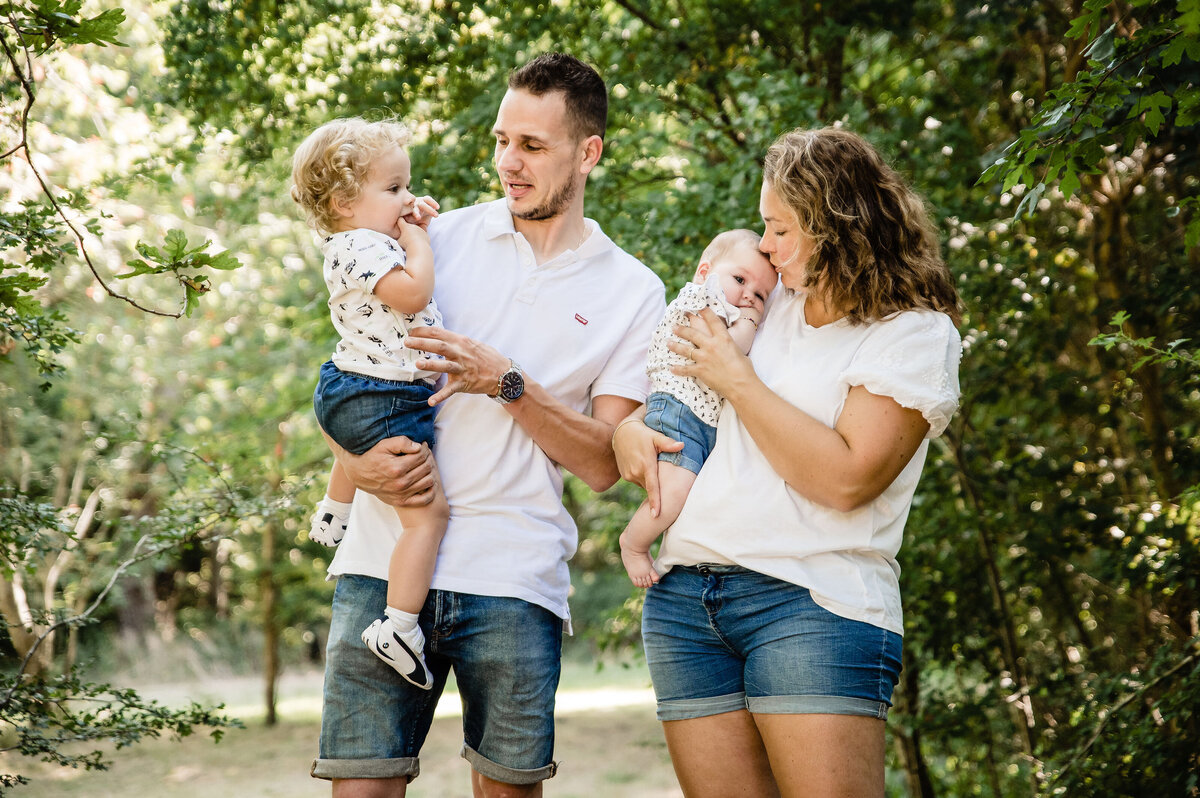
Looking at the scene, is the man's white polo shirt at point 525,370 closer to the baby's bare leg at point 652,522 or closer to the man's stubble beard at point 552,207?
the man's stubble beard at point 552,207

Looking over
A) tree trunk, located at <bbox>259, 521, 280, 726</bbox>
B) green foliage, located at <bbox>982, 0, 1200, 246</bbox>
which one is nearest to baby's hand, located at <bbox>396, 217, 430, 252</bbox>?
green foliage, located at <bbox>982, 0, 1200, 246</bbox>

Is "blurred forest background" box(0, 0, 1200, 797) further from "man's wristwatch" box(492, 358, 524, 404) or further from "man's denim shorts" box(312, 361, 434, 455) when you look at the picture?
"man's wristwatch" box(492, 358, 524, 404)

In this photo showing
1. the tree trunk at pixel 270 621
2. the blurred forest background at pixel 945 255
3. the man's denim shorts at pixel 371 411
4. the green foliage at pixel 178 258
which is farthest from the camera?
the tree trunk at pixel 270 621

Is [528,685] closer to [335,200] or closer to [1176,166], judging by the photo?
[335,200]

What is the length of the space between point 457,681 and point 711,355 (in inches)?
31.9

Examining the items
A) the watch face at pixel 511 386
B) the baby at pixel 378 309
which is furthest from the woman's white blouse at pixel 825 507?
the baby at pixel 378 309

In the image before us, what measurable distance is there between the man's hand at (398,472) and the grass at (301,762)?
340 centimetres

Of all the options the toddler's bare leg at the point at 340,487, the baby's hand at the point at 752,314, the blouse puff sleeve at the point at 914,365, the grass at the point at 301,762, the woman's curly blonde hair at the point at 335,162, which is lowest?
the grass at the point at 301,762

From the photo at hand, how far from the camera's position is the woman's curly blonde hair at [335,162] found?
2.06m

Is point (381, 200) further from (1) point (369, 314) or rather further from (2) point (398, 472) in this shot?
(2) point (398, 472)

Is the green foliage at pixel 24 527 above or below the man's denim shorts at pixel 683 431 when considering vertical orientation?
below

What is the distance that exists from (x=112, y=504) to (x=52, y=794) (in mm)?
3161

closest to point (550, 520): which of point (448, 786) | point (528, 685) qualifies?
point (528, 685)

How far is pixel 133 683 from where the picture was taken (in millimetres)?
9883
